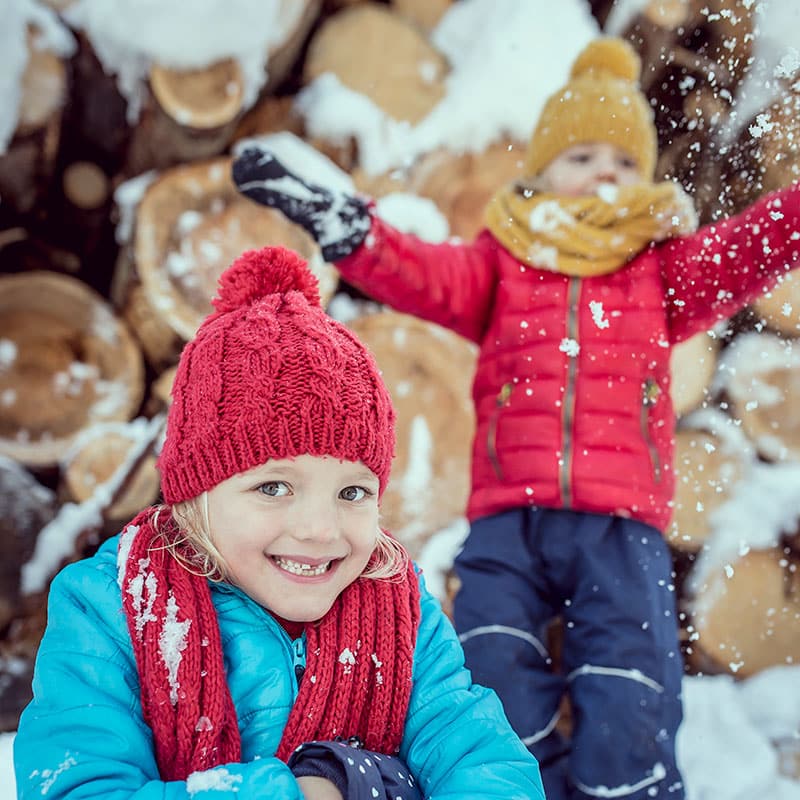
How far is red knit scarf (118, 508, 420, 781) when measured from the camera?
24.2 inches

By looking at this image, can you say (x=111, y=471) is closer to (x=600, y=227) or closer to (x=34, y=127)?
(x=34, y=127)

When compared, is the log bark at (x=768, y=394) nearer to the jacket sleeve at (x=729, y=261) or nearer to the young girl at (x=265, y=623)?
the jacket sleeve at (x=729, y=261)

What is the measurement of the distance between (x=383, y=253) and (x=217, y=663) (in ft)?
2.25

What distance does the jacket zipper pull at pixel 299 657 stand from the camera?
0.67m

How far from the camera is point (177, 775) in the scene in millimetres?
610

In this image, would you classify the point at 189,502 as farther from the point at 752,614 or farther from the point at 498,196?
the point at 752,614

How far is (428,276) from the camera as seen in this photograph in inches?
48.3

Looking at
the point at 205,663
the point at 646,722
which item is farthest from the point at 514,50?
the point at 205,663

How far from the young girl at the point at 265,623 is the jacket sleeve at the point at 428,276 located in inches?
17.9

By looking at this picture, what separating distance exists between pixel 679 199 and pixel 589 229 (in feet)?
0.41

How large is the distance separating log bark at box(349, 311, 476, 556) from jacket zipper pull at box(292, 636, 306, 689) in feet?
2.54

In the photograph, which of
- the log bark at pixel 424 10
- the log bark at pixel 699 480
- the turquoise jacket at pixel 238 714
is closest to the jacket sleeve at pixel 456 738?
the turquoise jacket at pixel 238 714

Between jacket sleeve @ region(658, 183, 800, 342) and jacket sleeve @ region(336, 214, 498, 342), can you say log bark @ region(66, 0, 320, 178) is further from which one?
jacket sleeve @ region(658, 183, 800, 342)

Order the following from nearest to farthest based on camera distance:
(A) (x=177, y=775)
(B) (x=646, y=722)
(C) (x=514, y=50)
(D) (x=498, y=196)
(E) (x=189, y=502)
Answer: (A) (x=177, y=775) → (E) (x=189, y=502) → (B) (x=646, y=722) → (D) (x=498, y=196) → (C) (x=514, y=50)
